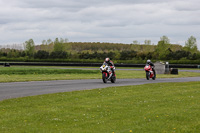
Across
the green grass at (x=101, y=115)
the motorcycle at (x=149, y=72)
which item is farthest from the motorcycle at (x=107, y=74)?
the green grass at (x=101, y=115)

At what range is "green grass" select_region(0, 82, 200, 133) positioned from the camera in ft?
27.6

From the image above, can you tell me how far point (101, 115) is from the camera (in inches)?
398

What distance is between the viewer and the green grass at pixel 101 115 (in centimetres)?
842

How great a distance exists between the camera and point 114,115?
1008 centimetres

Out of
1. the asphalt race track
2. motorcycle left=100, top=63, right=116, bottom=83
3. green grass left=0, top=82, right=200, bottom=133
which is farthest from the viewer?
motorcycle left=100, top=63, right=116, bottom=83

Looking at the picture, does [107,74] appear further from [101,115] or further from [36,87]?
[101,115]

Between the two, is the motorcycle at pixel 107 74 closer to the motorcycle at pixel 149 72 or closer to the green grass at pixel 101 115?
the motorcycle at pixel 149 72

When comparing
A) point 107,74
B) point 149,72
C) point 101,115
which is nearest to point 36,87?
point 107,74

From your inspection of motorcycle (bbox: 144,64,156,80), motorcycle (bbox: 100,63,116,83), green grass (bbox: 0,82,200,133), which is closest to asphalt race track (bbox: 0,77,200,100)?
motorcycle (bbox: 100,63,116,83)

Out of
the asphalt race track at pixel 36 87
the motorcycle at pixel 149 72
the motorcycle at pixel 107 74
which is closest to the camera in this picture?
the asphalt race track at pixel 36 87

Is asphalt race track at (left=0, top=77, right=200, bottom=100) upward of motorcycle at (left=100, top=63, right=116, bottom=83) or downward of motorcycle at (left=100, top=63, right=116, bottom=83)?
downward

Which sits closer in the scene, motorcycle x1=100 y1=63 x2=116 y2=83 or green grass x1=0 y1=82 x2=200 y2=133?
green grass x1=0 y1=82 x2=200 y2=133

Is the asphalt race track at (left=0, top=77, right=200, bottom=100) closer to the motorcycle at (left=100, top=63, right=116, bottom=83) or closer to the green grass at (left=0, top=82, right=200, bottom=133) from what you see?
the motorcycle at (left=100, top=63, right=116, bottom=83)

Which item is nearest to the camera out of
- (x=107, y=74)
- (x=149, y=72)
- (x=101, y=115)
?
(x=101, y=115)
